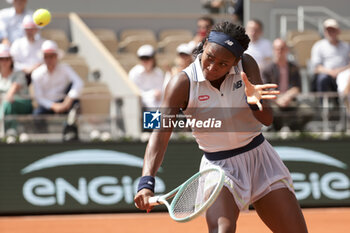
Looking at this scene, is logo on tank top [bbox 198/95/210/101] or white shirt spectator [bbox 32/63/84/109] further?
white shirt spectator [bbox 32/63/84/109]

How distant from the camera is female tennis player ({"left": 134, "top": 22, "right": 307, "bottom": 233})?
158 inches

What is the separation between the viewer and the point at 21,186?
893 cm

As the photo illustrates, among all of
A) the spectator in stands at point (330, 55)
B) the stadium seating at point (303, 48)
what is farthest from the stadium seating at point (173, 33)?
the spectator in stands at point (330, 55)

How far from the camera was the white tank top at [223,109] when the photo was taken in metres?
4.20

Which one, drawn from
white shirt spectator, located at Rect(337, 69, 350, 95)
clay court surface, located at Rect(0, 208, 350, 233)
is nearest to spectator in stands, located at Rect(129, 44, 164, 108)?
clay court surface, located at Rect(0, 208, 350, 233)

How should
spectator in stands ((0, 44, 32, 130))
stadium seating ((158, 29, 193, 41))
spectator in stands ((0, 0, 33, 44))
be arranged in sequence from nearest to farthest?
spectator in stands ((0, 44, 32, 130)), spectator in stands ((0, 0, 33, 44)), stadium seating ((158, 29, 193, 41))

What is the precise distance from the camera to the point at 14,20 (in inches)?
396

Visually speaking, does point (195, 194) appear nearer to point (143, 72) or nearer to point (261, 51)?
point (143, 72)

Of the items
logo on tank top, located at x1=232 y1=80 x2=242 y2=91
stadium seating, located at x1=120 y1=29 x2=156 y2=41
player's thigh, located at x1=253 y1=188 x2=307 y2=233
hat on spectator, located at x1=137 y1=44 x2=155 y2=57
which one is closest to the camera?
player's thigh, located at x1=253 y1=188 x2=307 y2=233

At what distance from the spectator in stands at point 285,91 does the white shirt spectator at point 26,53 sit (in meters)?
3.18

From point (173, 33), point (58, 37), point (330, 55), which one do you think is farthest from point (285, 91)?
Result: point (58, 37)

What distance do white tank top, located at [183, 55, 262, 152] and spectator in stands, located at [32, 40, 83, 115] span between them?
15.5ft

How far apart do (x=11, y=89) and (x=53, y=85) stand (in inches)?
22.3

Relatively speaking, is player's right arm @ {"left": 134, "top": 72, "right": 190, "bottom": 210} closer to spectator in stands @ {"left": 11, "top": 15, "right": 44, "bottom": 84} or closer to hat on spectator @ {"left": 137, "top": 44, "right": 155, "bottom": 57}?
hat on spectator @ {"left": 137, "top": 44, "right": 155, "bottom": 57}
